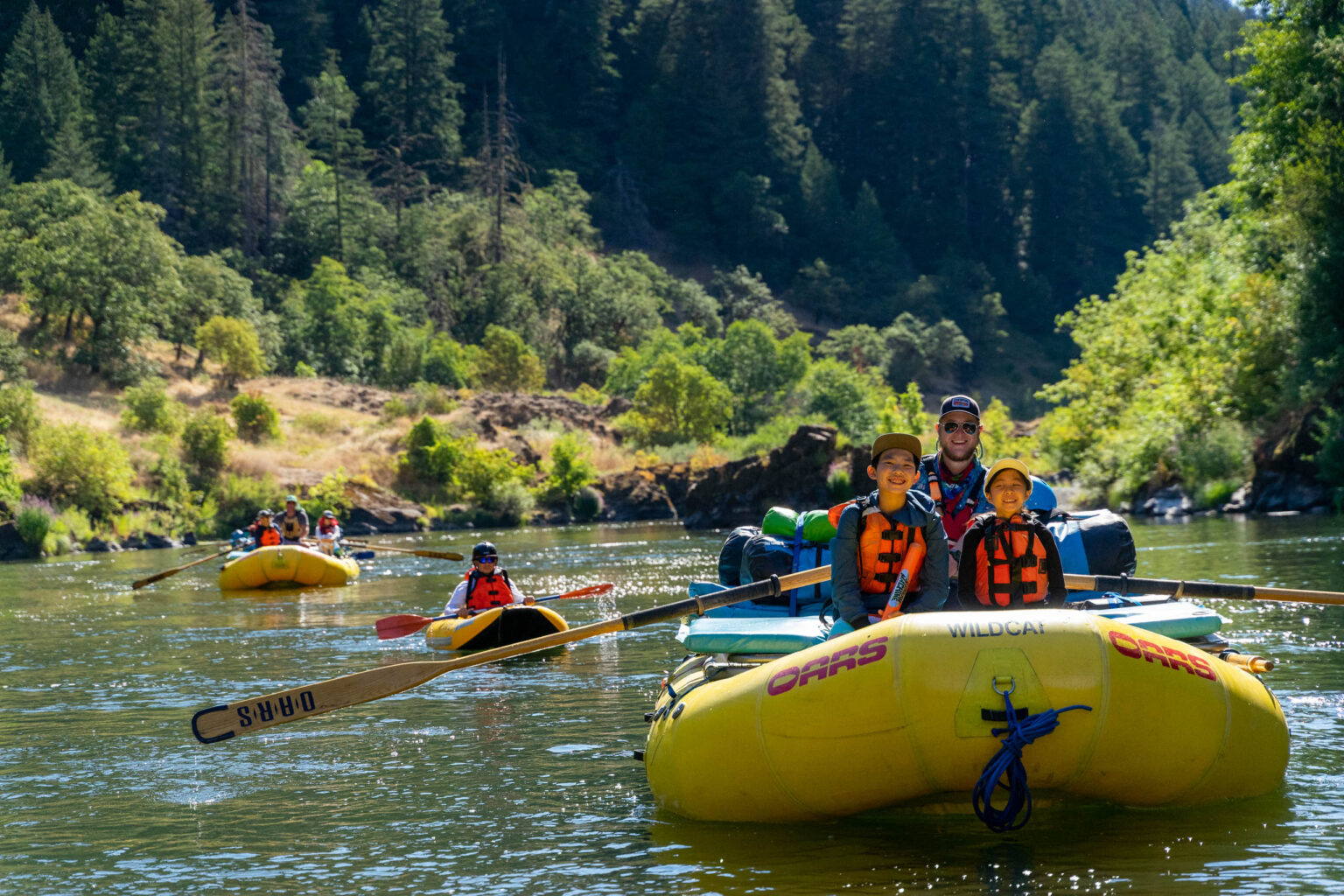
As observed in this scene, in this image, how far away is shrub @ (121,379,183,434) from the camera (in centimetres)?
3922

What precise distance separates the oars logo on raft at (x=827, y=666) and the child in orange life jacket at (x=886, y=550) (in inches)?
27.4

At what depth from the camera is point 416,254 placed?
66.9 metres

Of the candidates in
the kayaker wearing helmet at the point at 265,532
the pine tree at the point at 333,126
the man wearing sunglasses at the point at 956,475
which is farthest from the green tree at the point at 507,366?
the man wearing sunglasses at the point at 956,475

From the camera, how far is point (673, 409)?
4934 cm

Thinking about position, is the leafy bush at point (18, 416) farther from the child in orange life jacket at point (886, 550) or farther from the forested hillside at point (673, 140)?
the child in orange life jacket at point (886, 550)

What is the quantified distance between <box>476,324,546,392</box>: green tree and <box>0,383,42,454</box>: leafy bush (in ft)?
76.3

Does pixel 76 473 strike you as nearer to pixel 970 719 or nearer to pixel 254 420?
pixel 254 420

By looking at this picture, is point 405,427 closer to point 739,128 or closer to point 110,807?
point 110,807

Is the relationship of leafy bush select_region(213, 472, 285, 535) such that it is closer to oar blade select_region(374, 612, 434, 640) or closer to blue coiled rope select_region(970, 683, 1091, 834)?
oar blade select_region(374, 612, 434, 640)

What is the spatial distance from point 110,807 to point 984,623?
4.61 metres

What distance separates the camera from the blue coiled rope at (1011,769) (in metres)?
5.49

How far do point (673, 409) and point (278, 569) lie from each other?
1176 inches

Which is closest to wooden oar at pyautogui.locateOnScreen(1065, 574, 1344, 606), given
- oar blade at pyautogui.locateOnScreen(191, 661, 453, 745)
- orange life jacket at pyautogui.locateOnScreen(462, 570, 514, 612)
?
oar blade at pyautogui.locateOnScreen(191, 661, 453, 745)

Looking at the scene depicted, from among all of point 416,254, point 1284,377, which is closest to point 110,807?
point 1284,377
